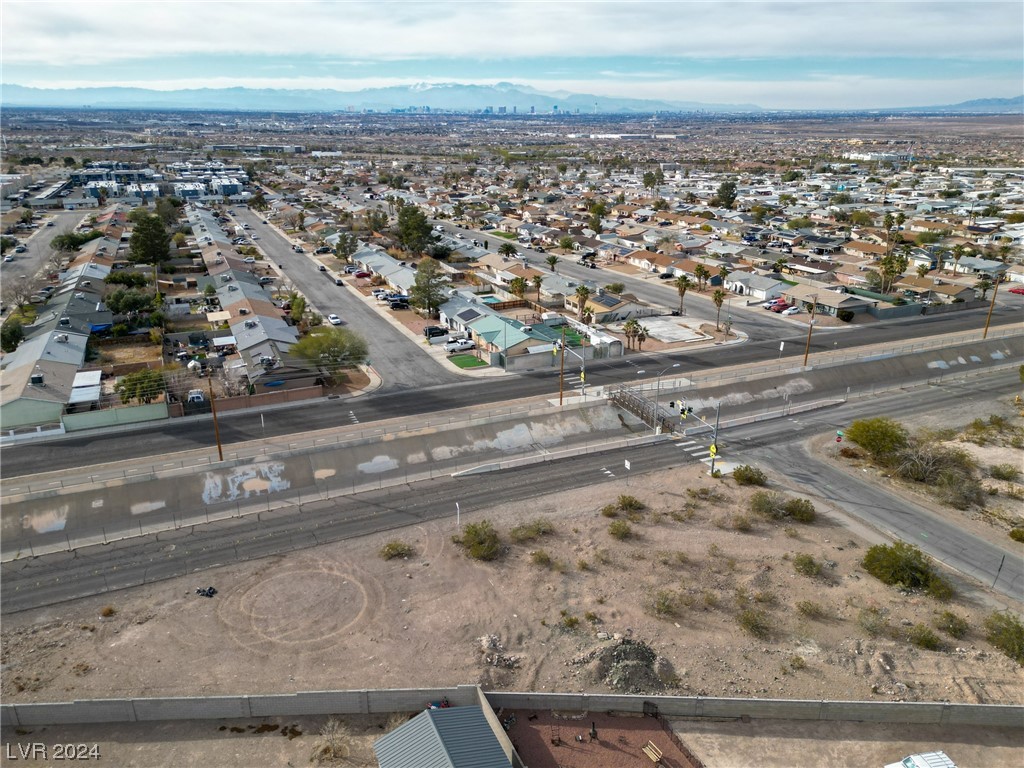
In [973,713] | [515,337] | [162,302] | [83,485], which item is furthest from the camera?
[162,302]

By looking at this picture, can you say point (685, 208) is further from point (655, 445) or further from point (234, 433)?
point (234, 433)

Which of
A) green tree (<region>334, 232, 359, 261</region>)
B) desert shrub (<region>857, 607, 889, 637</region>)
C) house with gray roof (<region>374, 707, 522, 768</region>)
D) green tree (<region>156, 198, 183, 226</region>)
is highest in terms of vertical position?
green tree (<region>156, 198, 183, 226</region>)

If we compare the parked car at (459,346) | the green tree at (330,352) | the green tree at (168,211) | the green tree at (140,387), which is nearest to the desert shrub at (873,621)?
the green tree at (330,352)

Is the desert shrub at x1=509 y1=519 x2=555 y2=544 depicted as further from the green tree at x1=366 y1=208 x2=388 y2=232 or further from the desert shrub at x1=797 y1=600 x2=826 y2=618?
the green tree at x1=366 y1=208 x2=388 y2=232

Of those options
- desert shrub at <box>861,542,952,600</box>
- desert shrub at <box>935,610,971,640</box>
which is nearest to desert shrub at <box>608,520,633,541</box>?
desert shrub at <box>861,542,952,600</box>

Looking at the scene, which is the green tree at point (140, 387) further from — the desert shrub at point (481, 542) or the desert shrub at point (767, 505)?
the desert shrub at point (767, 505)

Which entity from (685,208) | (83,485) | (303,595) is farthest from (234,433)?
(685,208)
